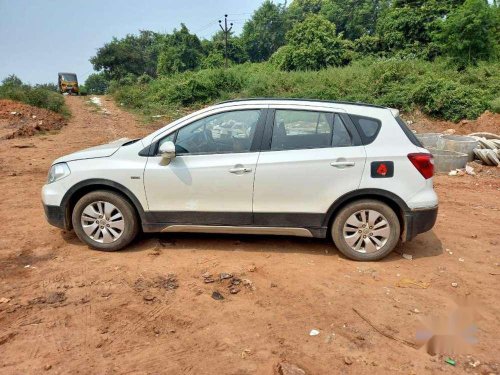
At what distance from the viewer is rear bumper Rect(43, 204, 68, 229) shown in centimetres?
460

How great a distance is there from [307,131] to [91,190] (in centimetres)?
252

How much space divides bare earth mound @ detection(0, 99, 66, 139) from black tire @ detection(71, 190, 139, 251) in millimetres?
10438

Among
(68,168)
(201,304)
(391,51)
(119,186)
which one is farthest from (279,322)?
(391,51)

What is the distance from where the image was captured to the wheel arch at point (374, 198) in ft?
13.9

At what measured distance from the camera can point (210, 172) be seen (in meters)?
4.32

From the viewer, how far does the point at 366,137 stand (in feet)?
14.0

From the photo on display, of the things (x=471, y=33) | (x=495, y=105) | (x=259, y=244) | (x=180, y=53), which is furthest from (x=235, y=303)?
(x=180, y=53)

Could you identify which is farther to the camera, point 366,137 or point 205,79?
point 205,79

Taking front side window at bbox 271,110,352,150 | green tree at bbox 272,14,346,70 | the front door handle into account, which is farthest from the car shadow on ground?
green tree at bbox 272,14,346,70

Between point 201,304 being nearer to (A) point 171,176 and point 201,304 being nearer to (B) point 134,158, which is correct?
(A) point 171,176

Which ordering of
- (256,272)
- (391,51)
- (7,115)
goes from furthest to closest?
(391,51)
(7,115)
(256,272)

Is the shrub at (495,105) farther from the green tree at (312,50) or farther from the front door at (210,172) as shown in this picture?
the green tree at (312,50)

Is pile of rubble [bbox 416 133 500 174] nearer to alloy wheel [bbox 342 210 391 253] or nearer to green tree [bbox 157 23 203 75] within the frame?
alloy wheel [bbox 342 210 391 253]

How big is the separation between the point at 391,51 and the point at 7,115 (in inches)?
998
